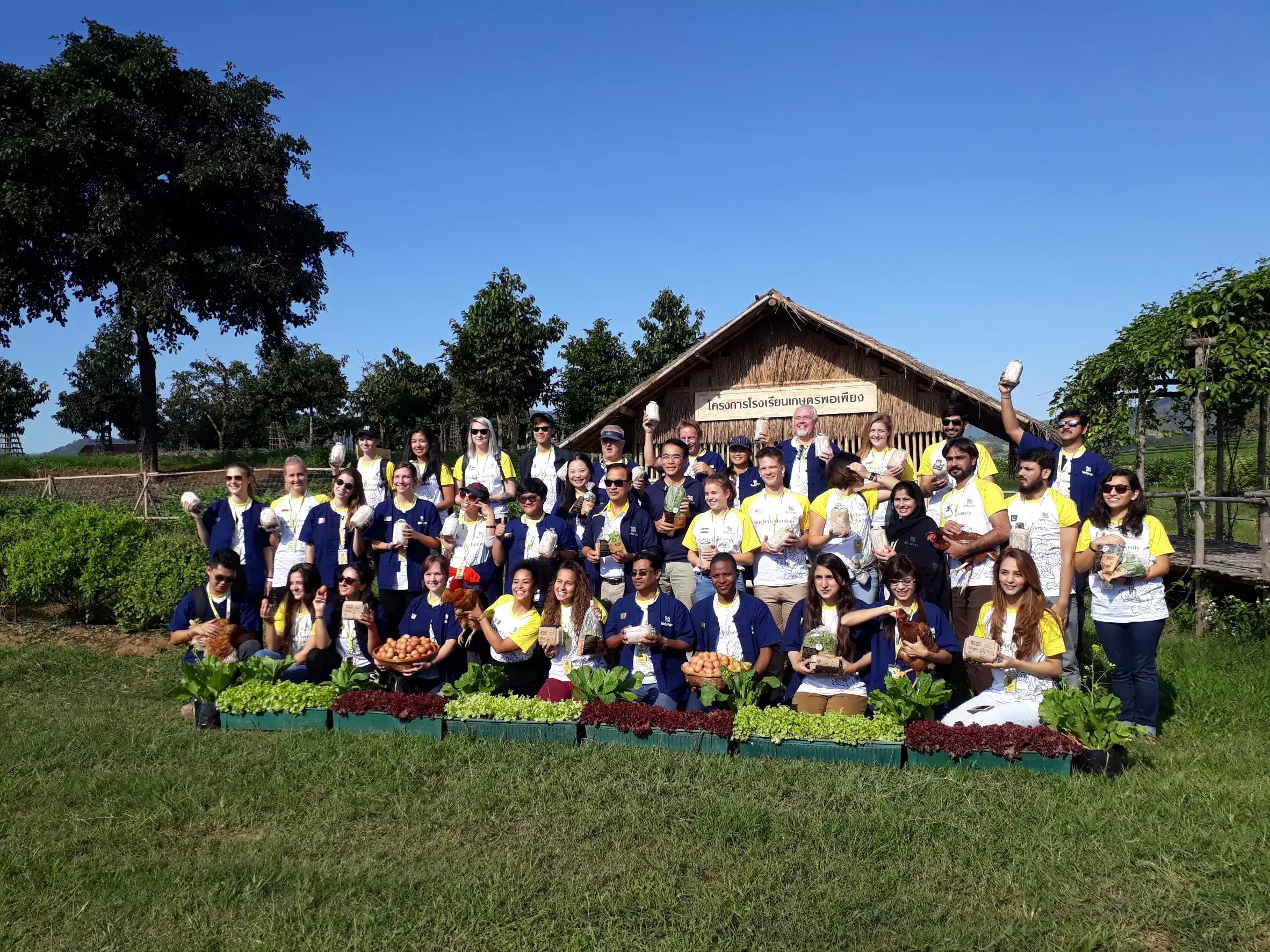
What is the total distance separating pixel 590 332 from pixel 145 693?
27207 millimetres

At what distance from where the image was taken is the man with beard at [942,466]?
7621mm

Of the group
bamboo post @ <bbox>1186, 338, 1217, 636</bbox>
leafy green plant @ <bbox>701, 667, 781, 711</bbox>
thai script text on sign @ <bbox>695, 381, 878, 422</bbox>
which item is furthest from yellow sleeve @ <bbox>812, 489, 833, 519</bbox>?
bamboo post @ <bbox>1186, 338, 1217, 636</bbox>

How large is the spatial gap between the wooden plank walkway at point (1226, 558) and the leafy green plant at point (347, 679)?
8.79 meters

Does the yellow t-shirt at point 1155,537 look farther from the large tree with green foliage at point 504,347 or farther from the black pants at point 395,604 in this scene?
the large tree with green foliage at point 504,347

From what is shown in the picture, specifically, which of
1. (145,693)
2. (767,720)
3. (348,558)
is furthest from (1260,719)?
(145,693)

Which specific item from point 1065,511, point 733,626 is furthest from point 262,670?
point 1065,511

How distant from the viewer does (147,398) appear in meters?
32.6

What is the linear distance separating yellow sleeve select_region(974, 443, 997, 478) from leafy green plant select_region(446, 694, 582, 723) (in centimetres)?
389

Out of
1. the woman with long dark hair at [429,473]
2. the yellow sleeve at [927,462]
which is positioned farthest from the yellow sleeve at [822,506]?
the woman with long dark hair at [429,473]

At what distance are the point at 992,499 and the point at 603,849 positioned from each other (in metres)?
4.11

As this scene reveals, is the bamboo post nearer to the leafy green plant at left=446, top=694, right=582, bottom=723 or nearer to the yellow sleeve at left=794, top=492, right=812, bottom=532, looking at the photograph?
the yellow sleeve at left=794, top=492, right=812, bottom=532

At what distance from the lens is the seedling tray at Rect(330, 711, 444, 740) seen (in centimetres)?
679

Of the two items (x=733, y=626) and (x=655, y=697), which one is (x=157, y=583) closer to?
(x=655, y=697)

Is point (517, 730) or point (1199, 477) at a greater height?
point (1199, 477)
